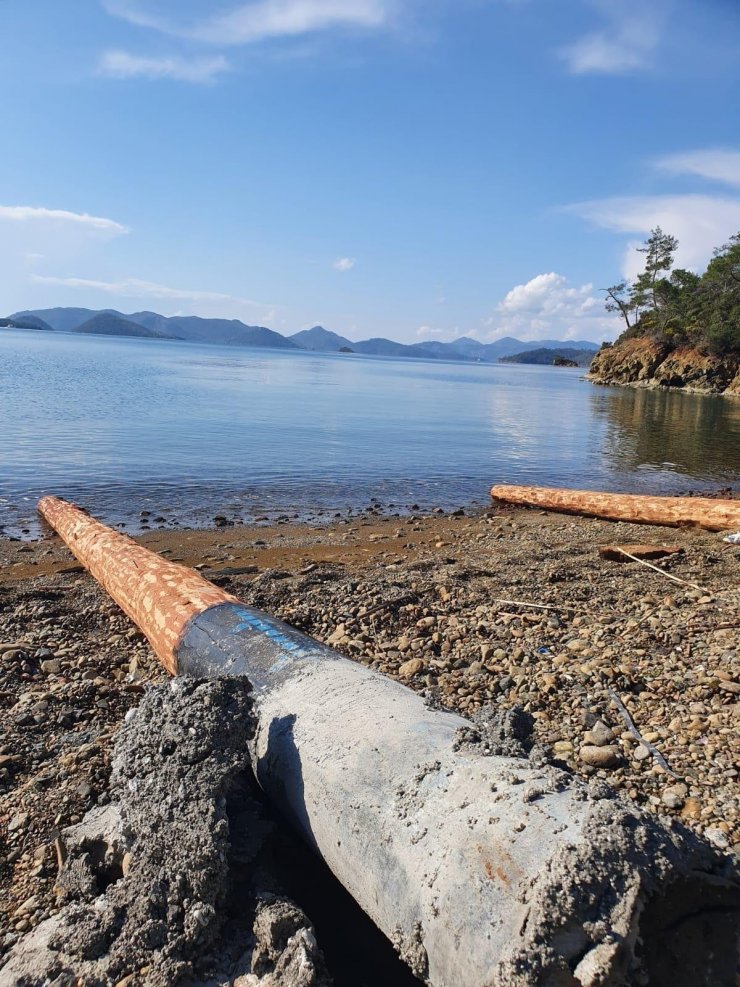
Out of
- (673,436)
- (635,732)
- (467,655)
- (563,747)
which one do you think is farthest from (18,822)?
(673,436)

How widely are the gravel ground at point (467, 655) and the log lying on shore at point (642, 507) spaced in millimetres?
920

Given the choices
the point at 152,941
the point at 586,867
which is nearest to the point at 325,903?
the point at 152,941

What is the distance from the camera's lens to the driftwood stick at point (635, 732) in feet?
13.1

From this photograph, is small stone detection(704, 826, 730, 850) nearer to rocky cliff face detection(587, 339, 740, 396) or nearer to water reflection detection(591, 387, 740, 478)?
water reflection detection(591, 387, 740, 478)

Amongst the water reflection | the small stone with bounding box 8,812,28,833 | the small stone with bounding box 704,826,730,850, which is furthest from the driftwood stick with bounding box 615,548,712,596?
the water reflection

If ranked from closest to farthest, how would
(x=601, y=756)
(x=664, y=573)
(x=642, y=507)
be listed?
(x=601, y=756) < (x=664, y=573) < (x=642, y=507)

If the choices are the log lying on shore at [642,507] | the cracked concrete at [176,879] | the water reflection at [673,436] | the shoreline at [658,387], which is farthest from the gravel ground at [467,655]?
the shoreline at [658,387]

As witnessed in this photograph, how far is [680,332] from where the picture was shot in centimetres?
7581

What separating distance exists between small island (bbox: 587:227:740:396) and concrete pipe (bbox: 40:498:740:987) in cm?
6665

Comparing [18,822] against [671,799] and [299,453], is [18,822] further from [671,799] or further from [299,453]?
[299,453]

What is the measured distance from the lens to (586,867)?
2.18 metres

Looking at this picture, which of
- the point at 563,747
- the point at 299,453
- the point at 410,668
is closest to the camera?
the point at 563,747

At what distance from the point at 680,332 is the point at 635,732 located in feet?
269

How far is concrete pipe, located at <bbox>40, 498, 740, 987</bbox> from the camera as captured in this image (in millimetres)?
2105
